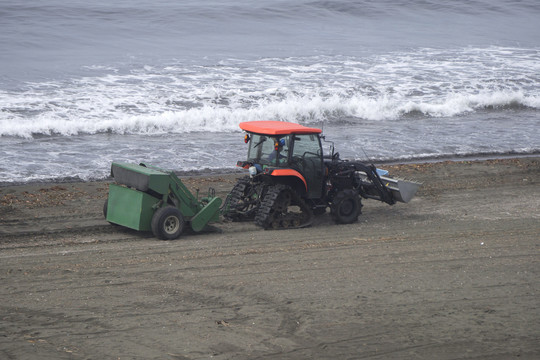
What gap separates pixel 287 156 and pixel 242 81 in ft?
55.8

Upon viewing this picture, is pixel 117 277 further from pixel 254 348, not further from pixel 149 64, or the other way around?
pixel 149 64

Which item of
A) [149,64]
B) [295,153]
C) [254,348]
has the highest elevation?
[149,64]

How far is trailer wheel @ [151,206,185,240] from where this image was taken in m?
9.86

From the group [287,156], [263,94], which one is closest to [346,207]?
[287,156]

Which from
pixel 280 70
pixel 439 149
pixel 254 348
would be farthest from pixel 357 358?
pixel 280 70

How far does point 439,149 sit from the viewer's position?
1903 cm

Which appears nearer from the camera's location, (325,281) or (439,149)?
(325,281)

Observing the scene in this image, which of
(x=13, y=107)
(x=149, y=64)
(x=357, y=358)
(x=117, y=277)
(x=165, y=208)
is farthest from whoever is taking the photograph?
(x=149, y=64)

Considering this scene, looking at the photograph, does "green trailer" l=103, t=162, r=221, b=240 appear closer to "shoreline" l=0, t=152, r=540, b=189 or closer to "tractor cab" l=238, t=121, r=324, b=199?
"tractor cab" l=238, t=121, r=324, b=199

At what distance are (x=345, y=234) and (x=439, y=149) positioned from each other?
359 inches

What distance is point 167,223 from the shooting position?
10.0 metres

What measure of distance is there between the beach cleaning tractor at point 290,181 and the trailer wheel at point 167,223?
1207 millimetres

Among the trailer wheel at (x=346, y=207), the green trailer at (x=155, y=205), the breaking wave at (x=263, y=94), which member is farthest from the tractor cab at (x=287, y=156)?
the breaking wave at (x=263, y=94)

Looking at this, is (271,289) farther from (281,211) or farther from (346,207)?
(346,207)
